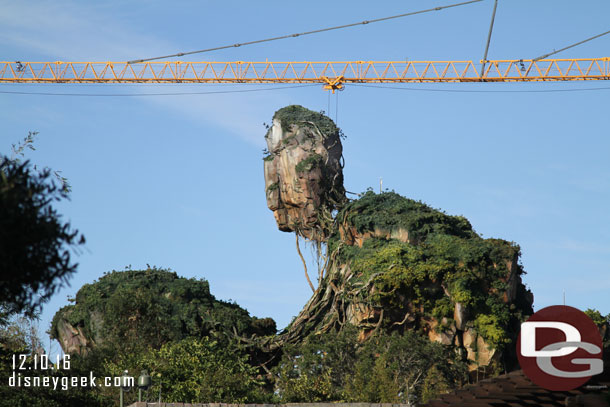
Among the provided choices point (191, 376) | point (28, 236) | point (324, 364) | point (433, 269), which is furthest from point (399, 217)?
point (28, 236)

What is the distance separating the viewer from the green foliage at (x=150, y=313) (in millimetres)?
61438

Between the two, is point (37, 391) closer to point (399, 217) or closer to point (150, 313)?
point (150, 313)

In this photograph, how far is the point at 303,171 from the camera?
232 ft

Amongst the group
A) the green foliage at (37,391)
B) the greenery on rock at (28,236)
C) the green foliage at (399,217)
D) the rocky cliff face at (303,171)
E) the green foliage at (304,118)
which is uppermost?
the green foliage at (304,118)

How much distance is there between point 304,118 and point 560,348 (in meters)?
55.5

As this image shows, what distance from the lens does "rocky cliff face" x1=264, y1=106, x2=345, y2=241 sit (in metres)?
71.2

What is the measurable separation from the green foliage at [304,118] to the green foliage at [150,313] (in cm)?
1352

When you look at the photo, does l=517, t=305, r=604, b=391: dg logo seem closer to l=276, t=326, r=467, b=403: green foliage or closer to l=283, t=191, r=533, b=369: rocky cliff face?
l=276, t=326, r=467, b=403: green foliage

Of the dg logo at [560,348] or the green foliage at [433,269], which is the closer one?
the dg logo at [560,348]

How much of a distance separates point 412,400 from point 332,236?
68.9 feet

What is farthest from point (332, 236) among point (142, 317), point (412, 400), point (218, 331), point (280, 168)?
point (412, 400)

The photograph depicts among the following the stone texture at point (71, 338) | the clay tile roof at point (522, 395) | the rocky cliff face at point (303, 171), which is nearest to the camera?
the clay tile roof at point (522, 395)

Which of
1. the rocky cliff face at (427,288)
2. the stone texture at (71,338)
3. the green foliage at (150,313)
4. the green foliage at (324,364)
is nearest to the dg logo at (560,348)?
the green foliage at (324,364)

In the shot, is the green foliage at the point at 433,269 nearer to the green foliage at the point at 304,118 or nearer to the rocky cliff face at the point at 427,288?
the rocky cliff face at the point at 427,288
